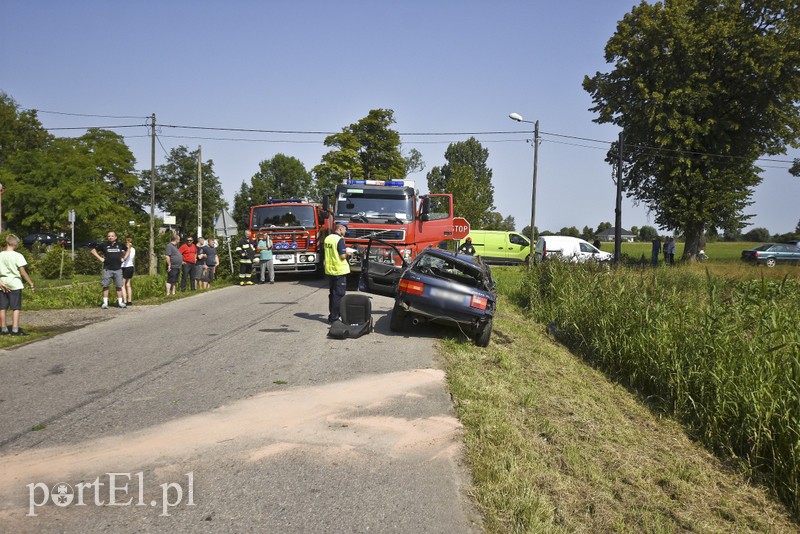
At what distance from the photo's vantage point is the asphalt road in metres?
3.60

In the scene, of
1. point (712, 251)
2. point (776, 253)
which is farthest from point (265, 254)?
point (712, 251)

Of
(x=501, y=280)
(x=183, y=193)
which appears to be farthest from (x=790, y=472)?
(x=183, y=193)

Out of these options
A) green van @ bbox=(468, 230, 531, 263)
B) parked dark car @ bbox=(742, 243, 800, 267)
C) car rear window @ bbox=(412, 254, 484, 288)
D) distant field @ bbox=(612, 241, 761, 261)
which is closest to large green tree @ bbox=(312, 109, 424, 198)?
green van @ bbox=(468, 230, 531, 263)

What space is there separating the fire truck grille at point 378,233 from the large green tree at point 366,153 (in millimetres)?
32096

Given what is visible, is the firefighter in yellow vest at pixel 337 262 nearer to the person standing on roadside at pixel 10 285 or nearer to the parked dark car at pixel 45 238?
the person standing on roadside at pixel 10 285

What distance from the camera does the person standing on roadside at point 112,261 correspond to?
12242 millimetres

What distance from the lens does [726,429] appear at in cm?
685

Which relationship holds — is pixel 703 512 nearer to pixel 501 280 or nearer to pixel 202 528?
pixel 202 528

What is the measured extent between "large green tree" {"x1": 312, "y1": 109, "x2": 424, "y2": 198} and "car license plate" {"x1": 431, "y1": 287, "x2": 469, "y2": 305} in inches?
1520

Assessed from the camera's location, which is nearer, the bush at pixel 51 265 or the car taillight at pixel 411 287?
→ the car taillight at pixel 411 287

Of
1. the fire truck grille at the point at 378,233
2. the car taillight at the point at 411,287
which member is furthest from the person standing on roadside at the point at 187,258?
the car taillight at the point at 411,287

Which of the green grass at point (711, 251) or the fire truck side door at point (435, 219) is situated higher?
the fire truck side door at point (435, 219)

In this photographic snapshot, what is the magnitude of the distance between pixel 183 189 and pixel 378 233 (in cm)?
6326

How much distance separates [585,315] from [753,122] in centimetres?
2489
